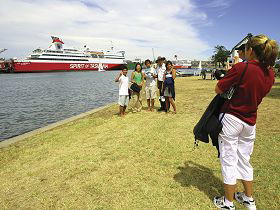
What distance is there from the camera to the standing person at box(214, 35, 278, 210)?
6.91 feet

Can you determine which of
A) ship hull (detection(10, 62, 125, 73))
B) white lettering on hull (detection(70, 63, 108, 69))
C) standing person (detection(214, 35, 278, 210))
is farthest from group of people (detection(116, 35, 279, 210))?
white lettering on hull (detection(70, 63, 108, 69))

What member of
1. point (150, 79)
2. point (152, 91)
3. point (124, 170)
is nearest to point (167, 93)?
point (152, 91)

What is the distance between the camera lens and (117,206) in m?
2.73

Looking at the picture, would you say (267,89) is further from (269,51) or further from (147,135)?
(147,135)

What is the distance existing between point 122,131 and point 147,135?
31.7 inches

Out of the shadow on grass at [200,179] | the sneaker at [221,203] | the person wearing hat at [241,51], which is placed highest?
the person wearing hat at [241,51]

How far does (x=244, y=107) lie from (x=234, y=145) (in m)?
0.42

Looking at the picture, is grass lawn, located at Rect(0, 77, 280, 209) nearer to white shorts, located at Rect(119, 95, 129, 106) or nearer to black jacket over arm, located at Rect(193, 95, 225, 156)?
black jacket over arm, located at Rect(193, 95, 225, 156)

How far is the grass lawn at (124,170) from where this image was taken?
2.87 m

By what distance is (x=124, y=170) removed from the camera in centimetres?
363

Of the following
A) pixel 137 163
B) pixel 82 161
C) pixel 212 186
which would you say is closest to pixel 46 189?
pixel 82 161

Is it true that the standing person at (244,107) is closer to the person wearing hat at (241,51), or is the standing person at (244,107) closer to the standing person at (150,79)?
the person wearing hat at (241,51)

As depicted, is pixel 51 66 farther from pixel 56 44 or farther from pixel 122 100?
pixel 122 100

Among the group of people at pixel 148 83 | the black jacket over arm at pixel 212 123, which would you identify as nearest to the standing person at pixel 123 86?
the group of people at pixel 148 83
